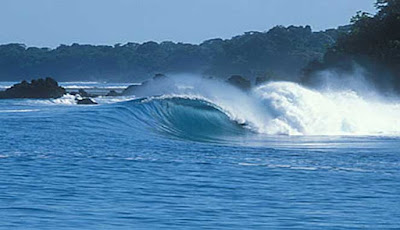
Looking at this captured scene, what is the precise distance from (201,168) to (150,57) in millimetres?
165014

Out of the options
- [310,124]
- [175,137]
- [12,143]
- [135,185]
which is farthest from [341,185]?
[310,124]

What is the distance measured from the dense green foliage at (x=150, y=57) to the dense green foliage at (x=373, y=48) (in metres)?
78.6

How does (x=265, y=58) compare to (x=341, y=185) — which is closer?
(x=341, y=185)

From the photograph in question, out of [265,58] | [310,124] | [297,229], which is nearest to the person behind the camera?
[297,229]

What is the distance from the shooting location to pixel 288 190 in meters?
16.2

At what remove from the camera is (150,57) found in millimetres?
183250

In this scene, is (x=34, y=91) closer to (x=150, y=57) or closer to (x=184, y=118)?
(x=184, y=118)

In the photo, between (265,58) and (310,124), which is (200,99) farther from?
(265,58)

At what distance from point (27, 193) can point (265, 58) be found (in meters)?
125

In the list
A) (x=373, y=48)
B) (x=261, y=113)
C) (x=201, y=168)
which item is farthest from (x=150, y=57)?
(x=201, y=168)

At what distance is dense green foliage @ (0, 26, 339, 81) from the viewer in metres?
144

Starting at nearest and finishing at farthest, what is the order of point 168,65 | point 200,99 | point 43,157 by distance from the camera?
point 43,157 < point 200,99 < point 168,65

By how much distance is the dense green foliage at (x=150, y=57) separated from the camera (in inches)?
5650

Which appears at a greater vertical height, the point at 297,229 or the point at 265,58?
the point at 265,58
